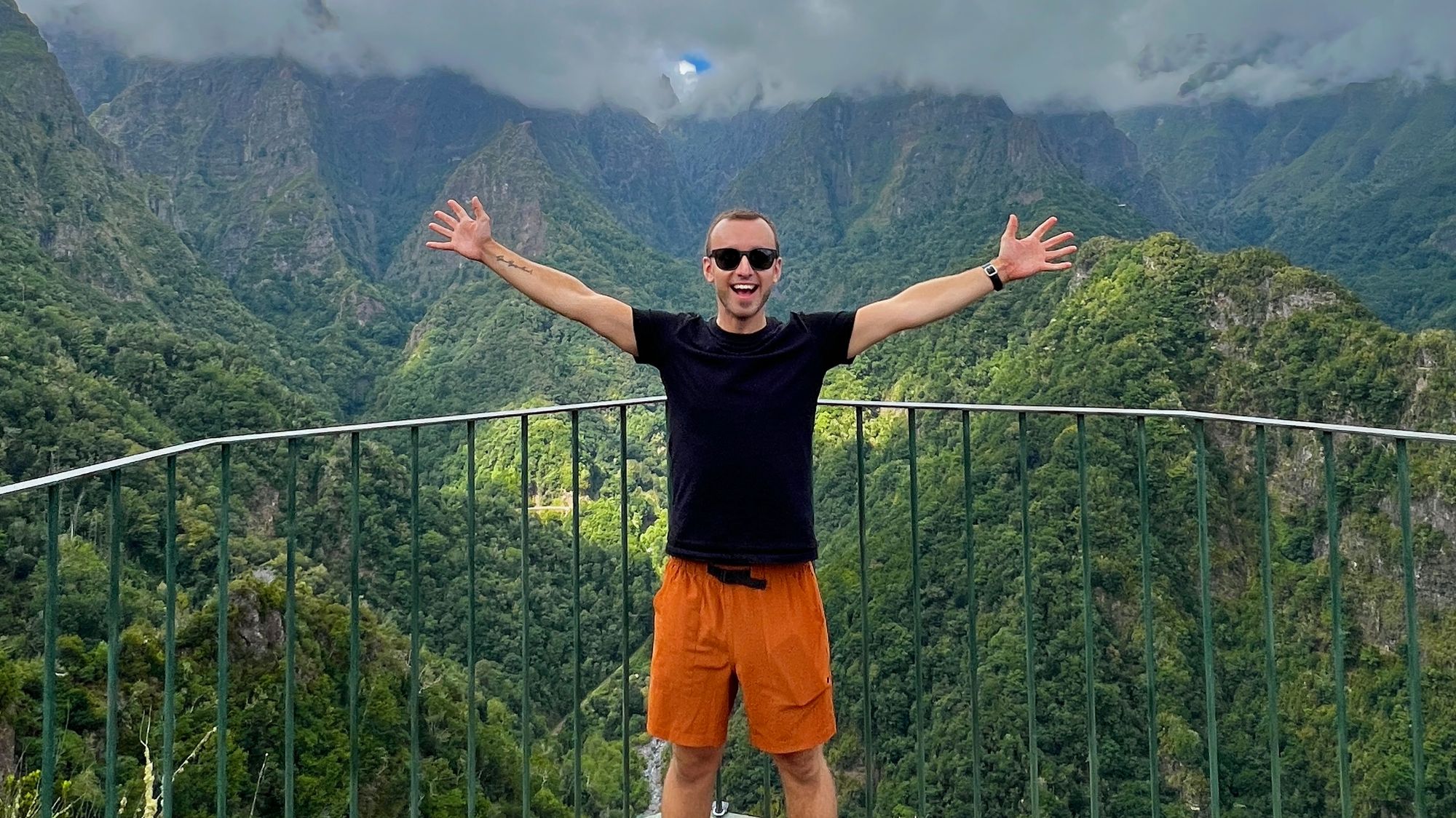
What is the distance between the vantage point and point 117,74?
14388 centimetres

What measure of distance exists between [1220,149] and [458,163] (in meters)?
147

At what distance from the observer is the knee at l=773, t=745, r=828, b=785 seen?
2.06m

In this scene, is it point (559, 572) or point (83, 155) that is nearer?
point (559, 572)

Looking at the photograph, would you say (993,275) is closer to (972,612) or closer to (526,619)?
(972,612)

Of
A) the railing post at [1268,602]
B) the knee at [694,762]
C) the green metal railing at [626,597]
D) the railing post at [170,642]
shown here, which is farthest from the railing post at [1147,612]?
the railing post at [170,642]

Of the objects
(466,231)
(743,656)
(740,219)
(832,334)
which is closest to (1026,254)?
(832,334)

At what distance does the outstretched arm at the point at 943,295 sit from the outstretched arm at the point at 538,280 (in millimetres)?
543

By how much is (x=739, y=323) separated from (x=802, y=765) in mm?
1005

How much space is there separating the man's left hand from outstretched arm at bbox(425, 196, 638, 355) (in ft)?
3.12

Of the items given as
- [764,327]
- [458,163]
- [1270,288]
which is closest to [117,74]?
[458,163]

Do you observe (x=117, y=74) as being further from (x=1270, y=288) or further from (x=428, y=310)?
(x=1270, y=288)

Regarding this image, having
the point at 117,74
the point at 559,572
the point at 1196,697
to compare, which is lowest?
the point at 1196,697

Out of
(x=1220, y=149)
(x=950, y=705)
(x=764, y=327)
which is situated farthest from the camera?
(x=1220, y=149)

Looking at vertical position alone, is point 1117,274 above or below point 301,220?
below
